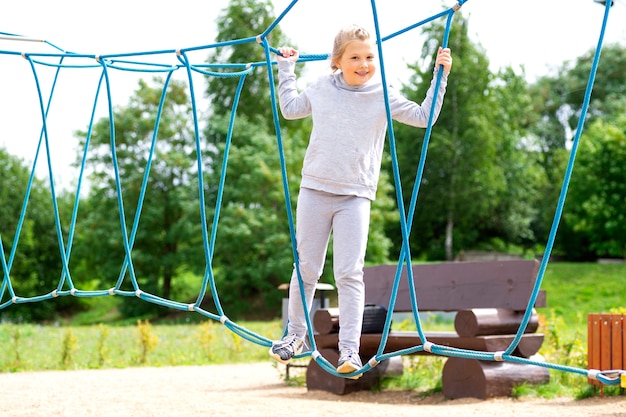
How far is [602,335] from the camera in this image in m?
6.32

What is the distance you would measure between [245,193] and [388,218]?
4294 millimetres

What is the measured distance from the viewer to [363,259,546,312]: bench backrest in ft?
21.3

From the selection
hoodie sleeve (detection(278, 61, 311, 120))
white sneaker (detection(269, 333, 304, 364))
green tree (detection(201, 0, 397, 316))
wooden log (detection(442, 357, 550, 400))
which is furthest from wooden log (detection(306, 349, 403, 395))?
green tree (detection(201, 0, 397, 316))

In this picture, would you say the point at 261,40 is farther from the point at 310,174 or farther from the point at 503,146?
the point at 503,146

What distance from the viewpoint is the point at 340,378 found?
6.84m

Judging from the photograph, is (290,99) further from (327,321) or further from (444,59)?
(327,321)

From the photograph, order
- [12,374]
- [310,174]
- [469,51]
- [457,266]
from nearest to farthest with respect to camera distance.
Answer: [310,174]
[457,266]
[12,374]
[469,51]

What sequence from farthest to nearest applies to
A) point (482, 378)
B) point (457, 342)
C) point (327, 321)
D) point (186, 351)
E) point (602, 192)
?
point (602, 192) < point (186, 351) < point (327, 321) < point (457, 342) < point (482, 378)

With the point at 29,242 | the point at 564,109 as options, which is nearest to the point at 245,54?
the point at 29,242

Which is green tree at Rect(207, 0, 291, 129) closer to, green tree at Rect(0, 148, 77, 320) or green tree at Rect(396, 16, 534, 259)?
green tree at Rect(396, 16, 534, 259)

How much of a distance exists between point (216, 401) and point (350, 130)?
12.5 ft

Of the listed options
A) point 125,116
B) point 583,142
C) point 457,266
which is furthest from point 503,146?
point 457,266

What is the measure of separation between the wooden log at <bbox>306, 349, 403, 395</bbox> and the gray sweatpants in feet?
11.8

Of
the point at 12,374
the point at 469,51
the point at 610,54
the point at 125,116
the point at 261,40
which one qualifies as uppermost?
the point at 610,54
